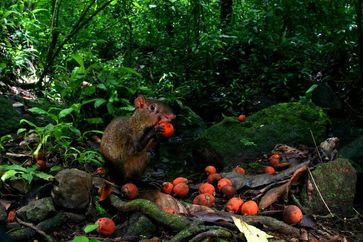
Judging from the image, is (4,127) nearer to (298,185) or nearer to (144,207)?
(144,207)

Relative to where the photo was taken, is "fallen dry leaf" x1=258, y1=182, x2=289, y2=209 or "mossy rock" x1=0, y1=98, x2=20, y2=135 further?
"mossy rock" x1=0, y1=98, x2=20, y2=135

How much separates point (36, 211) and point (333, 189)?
2.64 meters

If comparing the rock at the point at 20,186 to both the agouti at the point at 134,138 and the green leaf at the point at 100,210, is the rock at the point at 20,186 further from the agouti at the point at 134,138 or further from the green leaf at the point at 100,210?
the agouti at the point at 134,138

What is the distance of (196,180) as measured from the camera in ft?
15.4

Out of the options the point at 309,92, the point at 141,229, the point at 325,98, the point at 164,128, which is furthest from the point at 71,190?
the point at 325,98

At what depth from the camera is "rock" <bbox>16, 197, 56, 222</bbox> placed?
3064 millimetres

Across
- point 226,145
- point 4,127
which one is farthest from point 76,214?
point 226,145

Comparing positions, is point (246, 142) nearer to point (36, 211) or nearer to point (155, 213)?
point (155, 213)

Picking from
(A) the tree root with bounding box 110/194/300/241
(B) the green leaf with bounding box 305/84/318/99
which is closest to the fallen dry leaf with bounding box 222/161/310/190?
(A) the tree root with bounding box 110/194/300/241

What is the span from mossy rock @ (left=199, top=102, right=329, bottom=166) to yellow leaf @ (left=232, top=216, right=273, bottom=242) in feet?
6.57

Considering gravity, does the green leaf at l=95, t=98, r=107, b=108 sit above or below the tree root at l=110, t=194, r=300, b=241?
above

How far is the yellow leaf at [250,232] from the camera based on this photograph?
9.15 ft

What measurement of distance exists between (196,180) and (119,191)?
51.5 inches

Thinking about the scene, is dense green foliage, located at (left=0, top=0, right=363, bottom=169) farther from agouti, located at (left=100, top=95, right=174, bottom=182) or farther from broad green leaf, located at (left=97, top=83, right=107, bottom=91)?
agouti, located at (left=100, top=95, right=174, bottom=182)
